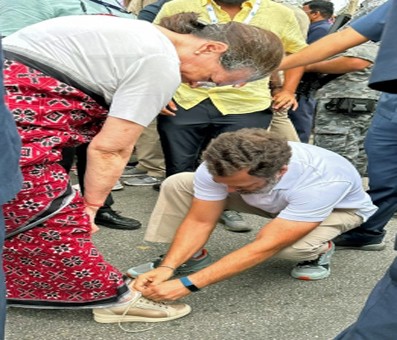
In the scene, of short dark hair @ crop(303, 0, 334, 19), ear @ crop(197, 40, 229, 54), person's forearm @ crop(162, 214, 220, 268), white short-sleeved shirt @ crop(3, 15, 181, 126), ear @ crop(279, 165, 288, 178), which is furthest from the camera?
short dark hair @ crop(303, 0, 334, 19)

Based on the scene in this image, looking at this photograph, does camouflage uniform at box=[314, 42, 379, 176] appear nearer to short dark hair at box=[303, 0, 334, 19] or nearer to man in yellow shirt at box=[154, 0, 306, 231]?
man in yellow shirt at box=[154, 0, 306, 231]

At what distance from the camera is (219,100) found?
3.06 meters

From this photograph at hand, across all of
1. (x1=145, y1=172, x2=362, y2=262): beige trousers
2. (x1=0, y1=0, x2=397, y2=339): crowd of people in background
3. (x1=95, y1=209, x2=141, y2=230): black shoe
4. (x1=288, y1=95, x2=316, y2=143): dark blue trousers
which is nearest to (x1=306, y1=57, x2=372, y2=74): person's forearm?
(x1=0, y1=0, x2=397, y2=339): crowd of people in background

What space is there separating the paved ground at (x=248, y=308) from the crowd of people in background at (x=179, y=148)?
0.07m

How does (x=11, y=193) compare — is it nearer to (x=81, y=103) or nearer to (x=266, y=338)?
(x=81, y=103)

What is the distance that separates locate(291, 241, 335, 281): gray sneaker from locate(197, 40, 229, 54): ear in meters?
1.18

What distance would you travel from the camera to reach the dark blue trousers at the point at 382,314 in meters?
1.22

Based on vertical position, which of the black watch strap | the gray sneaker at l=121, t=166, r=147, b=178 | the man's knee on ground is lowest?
the gray sneaker at l=121, t=166, r=147, b=178

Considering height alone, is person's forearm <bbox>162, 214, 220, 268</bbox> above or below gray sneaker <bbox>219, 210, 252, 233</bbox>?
above

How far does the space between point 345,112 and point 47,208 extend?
2084 millimetres

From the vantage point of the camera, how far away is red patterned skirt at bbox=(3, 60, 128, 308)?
1825mm

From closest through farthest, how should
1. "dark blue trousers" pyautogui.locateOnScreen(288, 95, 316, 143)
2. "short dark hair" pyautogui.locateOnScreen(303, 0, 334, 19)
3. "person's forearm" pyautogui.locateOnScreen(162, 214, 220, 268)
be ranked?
1. "person's forearm" pyautogui.locateOnScreen(162, 214, 220, 268)
2. "dark blue trousers" pyautogui.locateOnScreen(288, 95, 316, 143)
3. "short dark hair" pyautogui.locateOnScreen(303, 0, 334, 19)

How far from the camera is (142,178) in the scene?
13.9ft

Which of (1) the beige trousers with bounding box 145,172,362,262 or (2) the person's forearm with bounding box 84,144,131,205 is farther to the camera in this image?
(1) the beige trousers with bounding box 145,172,362,262
